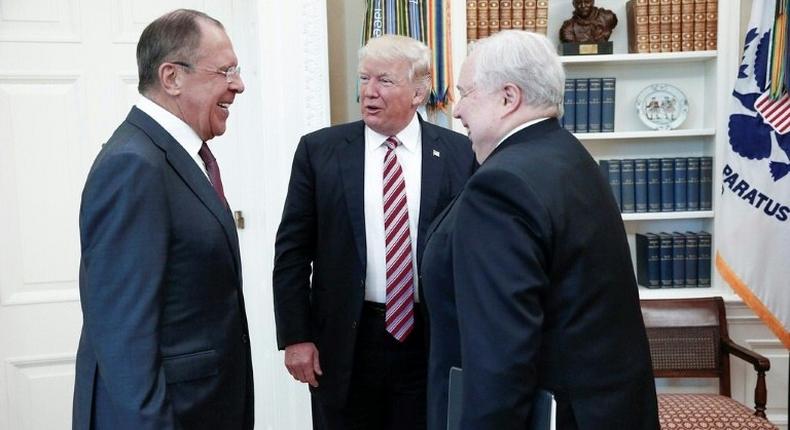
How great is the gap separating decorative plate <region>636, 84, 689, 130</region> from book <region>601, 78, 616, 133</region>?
0.64 feet

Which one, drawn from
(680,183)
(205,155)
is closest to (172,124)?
(205,155)

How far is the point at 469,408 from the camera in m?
1.31

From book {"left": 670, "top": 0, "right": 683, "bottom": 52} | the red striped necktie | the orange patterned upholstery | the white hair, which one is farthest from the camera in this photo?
book {"left": 670, "top": 0, "right": 683, "bottom": 52}

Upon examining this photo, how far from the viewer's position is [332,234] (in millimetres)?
2137

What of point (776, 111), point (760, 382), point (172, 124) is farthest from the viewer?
point (776, 111)

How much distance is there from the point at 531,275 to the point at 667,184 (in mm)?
2191

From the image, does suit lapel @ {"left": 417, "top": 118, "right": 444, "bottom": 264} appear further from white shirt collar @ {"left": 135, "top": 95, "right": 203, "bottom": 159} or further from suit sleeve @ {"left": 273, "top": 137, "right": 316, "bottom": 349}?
white shirt collar @ {"left": 135, "top": 95, "right": 203, "bottom": 159}

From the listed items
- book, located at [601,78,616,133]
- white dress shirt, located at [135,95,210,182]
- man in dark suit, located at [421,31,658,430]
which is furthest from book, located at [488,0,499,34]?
white dress shirt, located at [135,95,210,182]

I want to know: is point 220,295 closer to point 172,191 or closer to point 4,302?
point 172,191

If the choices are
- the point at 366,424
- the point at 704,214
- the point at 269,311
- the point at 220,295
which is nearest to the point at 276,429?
the point at 269,311

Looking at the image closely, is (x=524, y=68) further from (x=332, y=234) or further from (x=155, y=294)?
(x=332, y=234)

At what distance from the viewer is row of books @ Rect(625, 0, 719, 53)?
312 centimetres

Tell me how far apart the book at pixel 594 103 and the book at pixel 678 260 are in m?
0.61

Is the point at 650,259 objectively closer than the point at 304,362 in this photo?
No
